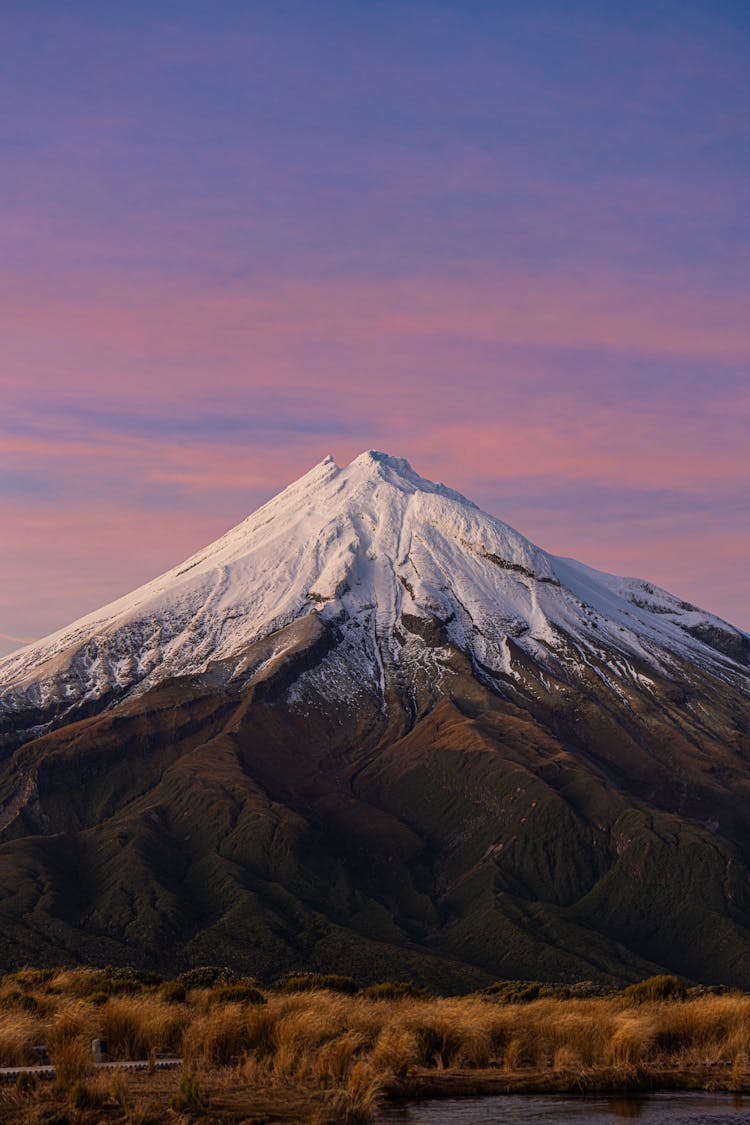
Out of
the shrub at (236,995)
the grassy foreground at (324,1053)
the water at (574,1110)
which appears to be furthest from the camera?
the shrub at (236,995)

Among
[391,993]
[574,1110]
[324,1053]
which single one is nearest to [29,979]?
[391,993]

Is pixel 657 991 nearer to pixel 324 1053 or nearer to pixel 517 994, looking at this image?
pixel 517 994

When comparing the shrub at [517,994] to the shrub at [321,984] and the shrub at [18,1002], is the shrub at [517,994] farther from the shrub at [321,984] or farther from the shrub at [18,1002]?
the shrub at [18,1002]

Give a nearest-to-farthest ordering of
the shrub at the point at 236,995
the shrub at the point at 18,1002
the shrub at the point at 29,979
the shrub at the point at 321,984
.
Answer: the shrub at the point at 18,1002 < the shrub at the point at 236,995 < the shrub at the point at 29,979 < the shrub at the point at 321,984

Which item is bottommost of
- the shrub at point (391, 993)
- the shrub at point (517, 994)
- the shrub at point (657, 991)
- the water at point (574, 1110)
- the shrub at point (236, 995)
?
the shrub at point (517, 994)

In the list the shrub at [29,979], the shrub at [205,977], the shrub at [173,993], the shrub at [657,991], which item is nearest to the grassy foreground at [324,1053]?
the shrub at [173,993]
